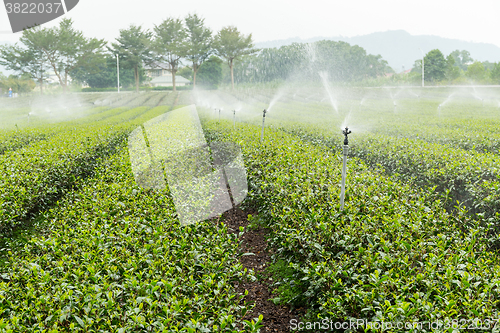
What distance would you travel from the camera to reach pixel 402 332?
196 centimetres

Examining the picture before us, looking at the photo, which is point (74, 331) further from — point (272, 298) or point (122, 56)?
point (122, 56)

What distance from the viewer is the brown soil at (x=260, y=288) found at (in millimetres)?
3309

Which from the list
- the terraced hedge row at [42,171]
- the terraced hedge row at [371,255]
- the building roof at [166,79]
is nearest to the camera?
the terraced hedge row at [371,255]

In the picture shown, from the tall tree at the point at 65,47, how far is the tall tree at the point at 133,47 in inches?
108

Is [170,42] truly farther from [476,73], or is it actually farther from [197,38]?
[476,73]

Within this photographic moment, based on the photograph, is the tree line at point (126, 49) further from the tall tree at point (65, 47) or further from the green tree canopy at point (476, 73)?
the green tree canopy at point (476, 73)

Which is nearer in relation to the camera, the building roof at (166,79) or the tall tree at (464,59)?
the building roof at (166,79)

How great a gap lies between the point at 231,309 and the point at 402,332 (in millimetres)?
1078

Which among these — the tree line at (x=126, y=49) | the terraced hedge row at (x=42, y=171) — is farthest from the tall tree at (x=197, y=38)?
the terraced hedge row at (x=42, y=171)

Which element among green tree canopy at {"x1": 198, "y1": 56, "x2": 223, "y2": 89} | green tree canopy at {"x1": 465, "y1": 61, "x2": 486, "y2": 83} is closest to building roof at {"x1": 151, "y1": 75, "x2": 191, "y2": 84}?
green tree canopy at {"x1": 198, "y1": 56, "x2": 223, "y2": 89}

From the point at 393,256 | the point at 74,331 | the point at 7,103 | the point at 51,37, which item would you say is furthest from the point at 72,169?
the point at 51,37

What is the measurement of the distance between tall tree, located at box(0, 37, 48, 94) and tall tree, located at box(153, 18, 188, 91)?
605 inches

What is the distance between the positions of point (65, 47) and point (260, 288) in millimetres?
50733

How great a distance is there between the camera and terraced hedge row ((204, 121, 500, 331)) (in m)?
2.24
